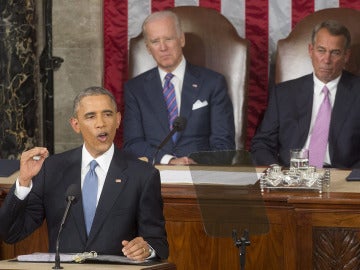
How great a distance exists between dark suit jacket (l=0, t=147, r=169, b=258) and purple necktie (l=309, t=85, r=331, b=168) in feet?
7.36

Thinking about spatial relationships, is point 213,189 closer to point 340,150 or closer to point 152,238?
point 152,238

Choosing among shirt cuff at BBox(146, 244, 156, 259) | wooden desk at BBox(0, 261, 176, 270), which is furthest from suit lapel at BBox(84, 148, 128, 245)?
wooden desk at BBox(0, 261, 176, 270)

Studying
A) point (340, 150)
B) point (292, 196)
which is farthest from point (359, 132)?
point (292, 196)

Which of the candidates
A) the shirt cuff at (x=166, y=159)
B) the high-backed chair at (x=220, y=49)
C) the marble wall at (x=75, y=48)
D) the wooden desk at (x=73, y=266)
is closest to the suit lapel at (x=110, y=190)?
the wooden desk at (x=73, y=266)

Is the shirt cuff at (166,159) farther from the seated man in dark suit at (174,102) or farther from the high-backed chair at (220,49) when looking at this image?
the high-backed chair at (220,49)

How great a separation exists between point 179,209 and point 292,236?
2.01 feet

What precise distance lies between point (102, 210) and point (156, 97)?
263 cm

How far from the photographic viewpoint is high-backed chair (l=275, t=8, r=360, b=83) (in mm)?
7664

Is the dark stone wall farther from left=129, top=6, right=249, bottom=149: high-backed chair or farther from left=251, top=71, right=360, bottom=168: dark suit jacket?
left=251, top=71, right=360, bottom=168: dark suit jacket

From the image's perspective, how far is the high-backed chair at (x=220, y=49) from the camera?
7.77m

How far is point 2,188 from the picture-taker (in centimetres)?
597

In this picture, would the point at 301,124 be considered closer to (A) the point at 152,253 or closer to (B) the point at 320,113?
(B) the point at 320,113

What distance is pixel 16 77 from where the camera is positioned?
792 cm

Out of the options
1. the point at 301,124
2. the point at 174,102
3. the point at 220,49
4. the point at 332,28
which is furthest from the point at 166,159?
the point at 332,28
